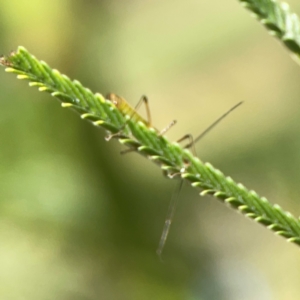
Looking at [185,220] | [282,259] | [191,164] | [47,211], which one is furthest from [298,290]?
[191,164]

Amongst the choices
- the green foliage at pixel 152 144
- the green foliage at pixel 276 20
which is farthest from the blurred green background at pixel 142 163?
the green foliage at pixel 276 20

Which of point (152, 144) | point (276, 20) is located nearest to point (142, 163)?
point (152, 144)

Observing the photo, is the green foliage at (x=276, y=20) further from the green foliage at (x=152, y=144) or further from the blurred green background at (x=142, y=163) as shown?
the blurred green background at (x=142, y=163)

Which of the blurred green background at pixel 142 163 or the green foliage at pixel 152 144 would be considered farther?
the blurred green background at pixel 142 163

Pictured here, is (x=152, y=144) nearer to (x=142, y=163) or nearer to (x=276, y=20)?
(x=276, y=20)

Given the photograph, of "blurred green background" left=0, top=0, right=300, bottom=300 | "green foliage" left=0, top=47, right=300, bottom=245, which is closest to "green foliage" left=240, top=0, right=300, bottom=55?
"green foliage" left=0, top=47, right=300, bottom=245

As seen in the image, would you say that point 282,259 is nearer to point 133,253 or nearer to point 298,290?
point 298,290

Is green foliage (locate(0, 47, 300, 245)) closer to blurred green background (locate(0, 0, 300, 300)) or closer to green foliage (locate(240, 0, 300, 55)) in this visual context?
green foliage (locate(240, 0, 300, 55))
